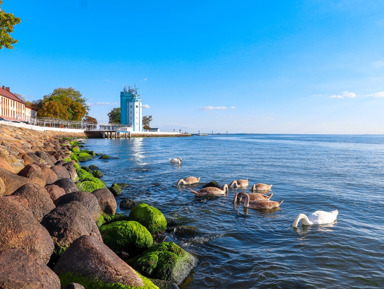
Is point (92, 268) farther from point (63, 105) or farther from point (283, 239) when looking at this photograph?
point (63, 105)

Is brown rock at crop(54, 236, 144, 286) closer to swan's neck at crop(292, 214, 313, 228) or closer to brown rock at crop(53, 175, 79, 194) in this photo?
brown rock at crop(53, 175, 79, 194)

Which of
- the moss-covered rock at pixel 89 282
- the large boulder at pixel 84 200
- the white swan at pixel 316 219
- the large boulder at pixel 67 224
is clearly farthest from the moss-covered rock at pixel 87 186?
the white swan at pixel 316 219

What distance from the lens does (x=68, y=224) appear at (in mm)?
5805

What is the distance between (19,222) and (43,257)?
0.76 m

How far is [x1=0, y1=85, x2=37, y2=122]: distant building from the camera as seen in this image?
224 feet

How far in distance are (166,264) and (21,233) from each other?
2.98 m

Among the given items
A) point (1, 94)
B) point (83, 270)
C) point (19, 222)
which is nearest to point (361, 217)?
point (83, 270)

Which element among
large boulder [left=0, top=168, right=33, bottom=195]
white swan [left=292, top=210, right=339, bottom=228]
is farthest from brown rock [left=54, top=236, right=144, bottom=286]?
white swan [left=292, top=210, right=339, bottom=228]

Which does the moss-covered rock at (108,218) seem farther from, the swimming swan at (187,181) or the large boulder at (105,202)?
the swimming swan at (187,181)

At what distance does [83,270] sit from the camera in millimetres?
4586

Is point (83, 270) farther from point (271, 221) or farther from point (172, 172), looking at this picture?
point (172, 172)

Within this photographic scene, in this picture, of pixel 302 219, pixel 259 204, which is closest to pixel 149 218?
pixel 259 204

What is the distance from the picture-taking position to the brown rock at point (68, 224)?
562cm

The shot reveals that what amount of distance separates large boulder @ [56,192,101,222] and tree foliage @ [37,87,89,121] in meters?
85.3
